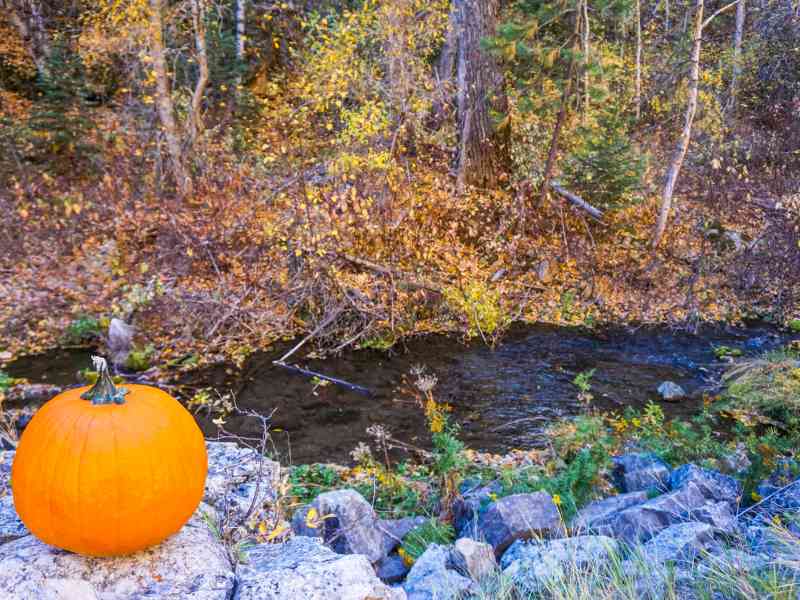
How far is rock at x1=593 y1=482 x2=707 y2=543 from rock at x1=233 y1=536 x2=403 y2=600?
1972mm

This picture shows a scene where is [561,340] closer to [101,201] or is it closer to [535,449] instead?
[535,449]

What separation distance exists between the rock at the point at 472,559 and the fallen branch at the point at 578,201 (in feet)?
31.7

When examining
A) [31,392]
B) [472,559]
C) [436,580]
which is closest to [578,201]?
[472,559]

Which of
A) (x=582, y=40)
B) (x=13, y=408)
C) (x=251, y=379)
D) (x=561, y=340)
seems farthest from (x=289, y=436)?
(x=582, y=40)

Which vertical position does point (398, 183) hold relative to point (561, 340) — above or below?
above

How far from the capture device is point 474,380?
8070mm

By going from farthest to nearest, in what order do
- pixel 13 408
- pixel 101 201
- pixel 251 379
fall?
→ 1. pixel 101 201
2. pixel 251 379
3. pixel 13 408

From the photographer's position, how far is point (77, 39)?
534 inches

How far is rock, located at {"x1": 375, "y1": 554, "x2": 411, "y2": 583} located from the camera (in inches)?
152

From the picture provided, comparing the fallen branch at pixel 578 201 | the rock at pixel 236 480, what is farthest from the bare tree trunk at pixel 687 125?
the rock at pixel 236 480

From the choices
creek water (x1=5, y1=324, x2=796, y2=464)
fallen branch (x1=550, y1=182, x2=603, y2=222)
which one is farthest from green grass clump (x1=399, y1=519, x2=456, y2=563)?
fallen branch (x1=550, y1=182, x2=603, y2=222)

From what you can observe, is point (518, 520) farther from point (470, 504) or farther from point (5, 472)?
point (5, 472)

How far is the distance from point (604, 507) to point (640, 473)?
80 cm

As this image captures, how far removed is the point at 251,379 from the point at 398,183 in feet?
15.9
